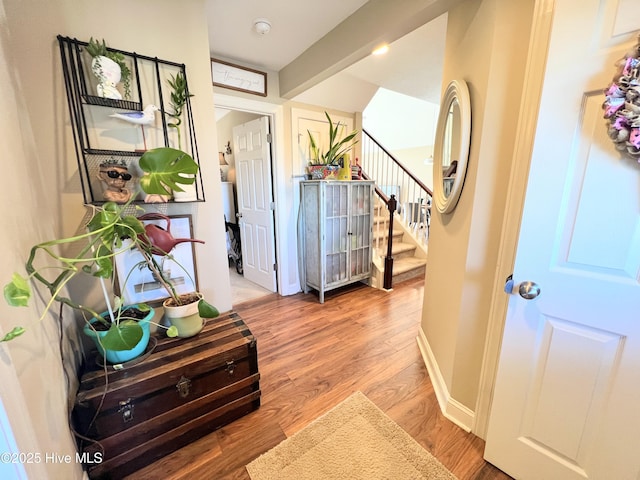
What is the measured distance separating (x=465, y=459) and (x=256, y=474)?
3.25 feet

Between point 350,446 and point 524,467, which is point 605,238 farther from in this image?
point 350,446

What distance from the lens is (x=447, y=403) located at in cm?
144

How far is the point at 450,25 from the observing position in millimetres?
1488

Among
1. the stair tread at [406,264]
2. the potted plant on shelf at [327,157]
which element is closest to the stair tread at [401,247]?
the stair tread at [406,264]

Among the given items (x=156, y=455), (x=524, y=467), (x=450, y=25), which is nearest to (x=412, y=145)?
(x=450, y=25)

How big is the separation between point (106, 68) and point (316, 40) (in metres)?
1.52

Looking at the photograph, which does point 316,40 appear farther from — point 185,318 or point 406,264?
point 406,264

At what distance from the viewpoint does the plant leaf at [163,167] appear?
3.48 ft

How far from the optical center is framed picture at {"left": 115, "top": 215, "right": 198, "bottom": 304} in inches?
54.1

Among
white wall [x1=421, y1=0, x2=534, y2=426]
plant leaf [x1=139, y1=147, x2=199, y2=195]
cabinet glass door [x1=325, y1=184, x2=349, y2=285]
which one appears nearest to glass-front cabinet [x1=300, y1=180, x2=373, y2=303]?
cabinet glass door [x1=325, y1=184, x2=349, y2=285]

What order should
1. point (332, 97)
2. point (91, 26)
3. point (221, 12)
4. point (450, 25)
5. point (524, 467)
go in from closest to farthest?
point (524, 467)
point (91, 26)
point (450, 25)
point (221, 12)
point (332, 97)

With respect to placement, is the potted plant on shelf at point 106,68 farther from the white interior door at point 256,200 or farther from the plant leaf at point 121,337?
the white interior door at point 256,200

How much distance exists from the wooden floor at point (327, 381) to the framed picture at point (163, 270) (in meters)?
0.82

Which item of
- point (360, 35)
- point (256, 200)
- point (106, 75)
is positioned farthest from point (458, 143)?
point (256, 200)
